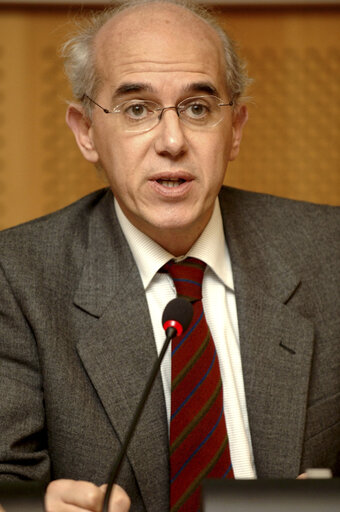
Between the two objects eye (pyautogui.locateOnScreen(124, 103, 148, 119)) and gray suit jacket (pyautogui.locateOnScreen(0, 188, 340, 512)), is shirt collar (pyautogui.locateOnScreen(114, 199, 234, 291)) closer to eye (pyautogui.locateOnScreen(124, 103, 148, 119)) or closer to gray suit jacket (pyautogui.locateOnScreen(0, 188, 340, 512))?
gray suit jacket (pyautogui.locateOnScreen(0, 188, 340, 512))

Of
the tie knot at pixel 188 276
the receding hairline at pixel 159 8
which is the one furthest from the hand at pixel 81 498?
the receding hairline at pixel 159 8

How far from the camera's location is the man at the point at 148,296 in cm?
137

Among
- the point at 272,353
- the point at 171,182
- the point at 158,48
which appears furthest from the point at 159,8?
the point at 272,353

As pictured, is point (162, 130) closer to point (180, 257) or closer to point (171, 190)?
point (171, 190)

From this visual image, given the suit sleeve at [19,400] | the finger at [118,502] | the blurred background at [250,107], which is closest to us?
the finger at [118,502]

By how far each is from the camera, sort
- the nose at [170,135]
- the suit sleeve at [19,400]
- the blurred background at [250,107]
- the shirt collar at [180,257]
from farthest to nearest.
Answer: the blurred background at [250,107], the shirt collar at [180,257], the nose at [170,135], the suit sleeve at [19,400]

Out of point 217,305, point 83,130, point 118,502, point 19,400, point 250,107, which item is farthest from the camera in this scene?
point 250,107

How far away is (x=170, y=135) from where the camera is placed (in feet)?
4.66

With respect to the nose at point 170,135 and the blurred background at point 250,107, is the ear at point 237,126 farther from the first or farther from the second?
the blurred background at point 250,107

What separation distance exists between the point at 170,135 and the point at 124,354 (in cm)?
45

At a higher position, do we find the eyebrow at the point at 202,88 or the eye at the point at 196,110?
the eyebrow at the point at 202,88

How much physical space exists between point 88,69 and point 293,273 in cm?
66

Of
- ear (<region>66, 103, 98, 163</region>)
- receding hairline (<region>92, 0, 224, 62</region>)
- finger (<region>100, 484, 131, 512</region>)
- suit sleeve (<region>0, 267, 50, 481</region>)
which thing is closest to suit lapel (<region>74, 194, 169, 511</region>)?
suit sleeve (<region>0, 267, 50, 481</region>)

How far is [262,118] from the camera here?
98.4 inches
